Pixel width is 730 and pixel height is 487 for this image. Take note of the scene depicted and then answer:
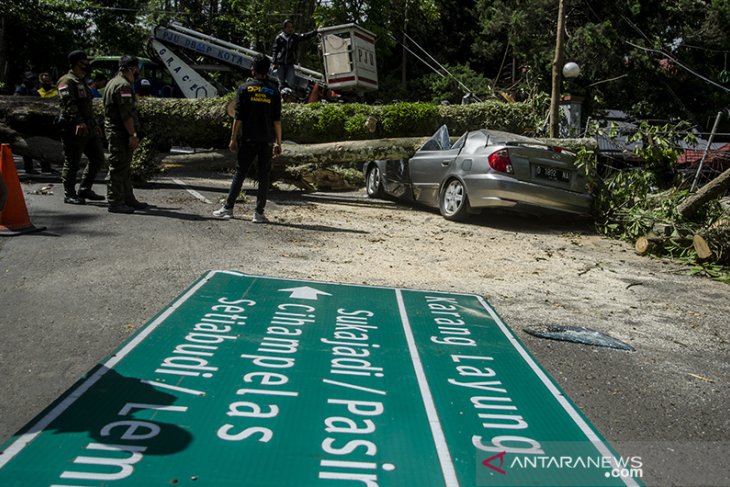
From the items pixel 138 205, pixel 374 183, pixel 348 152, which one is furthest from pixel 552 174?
pixel 138 205

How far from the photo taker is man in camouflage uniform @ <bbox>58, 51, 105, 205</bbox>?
27.3ft

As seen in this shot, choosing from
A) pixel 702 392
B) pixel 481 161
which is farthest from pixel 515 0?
pixel 702 392

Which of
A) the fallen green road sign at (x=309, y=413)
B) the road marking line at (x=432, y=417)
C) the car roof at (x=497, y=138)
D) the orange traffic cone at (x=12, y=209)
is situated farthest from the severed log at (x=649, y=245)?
the orange traffic cone at (x=12, y=209)

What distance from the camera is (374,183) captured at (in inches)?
489

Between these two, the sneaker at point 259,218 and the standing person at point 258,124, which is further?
the sneaker at point 259,218

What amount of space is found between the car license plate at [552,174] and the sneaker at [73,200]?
651cm

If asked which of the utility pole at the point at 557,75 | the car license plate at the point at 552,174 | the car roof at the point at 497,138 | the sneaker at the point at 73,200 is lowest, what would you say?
the sneaker at the point at 73,200

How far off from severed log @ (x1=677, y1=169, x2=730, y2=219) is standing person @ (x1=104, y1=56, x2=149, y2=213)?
7.28 m

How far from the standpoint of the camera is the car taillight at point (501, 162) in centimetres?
929

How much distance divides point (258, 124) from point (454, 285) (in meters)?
3.61

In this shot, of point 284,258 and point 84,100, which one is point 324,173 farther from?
point 284,258

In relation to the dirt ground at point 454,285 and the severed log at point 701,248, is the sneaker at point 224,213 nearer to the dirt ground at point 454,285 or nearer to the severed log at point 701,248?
the dirt ground at point 454,285

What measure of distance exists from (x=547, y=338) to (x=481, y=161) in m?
5.29

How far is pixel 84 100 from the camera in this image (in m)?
8.45
